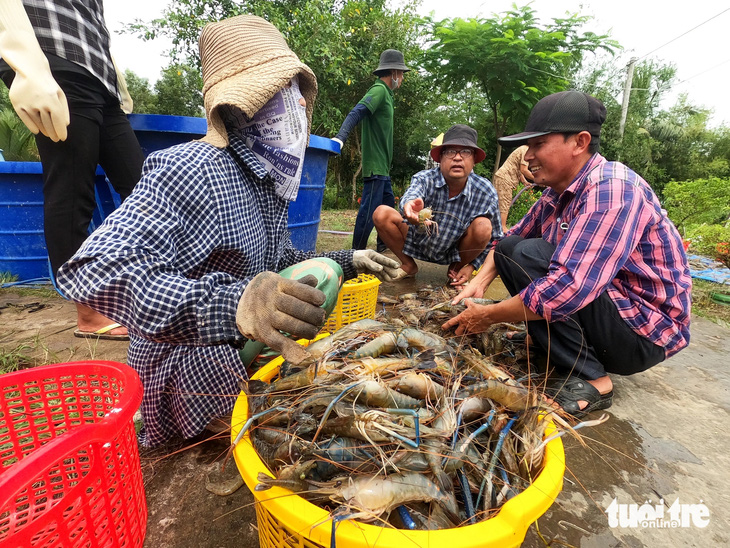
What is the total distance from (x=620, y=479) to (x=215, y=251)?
2.06 meters

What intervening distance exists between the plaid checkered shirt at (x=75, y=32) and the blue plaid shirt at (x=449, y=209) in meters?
2.64

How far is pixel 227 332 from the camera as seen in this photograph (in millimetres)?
1228

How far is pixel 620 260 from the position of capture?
1738mm

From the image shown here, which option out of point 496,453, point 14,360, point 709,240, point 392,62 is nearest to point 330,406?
point 496,453

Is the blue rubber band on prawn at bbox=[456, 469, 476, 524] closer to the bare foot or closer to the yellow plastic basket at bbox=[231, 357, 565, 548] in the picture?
the yellow plastic basket at bbox=[231, 357, 565, 548]

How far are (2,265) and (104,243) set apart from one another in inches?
156

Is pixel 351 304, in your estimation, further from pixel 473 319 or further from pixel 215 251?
pixel 215 251

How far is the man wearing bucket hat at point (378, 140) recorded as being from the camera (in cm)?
496

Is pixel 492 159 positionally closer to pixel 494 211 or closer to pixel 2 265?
pixel 494 211

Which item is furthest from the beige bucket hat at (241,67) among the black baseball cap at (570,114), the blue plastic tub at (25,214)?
the blue plastic tub at (25,214)

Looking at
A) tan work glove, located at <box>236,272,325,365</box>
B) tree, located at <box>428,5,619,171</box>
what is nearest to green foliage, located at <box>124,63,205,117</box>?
tree, located at <box>428,5,619,171</box>

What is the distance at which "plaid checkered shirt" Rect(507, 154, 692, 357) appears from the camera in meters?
1.73

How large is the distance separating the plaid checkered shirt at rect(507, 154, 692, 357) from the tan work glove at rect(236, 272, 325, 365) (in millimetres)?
1173

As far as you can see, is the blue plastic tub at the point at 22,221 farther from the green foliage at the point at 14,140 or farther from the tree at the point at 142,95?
the tree at the point at 142,95
